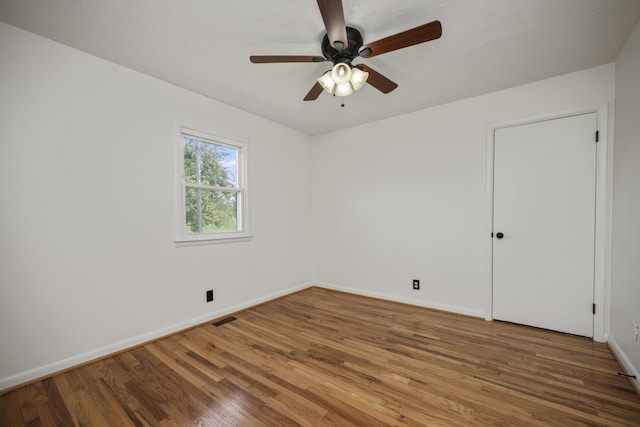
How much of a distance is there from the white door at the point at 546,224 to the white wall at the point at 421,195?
18cm

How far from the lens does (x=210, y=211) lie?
3.19 m

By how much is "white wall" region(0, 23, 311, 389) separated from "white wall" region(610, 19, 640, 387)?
3.68 metres

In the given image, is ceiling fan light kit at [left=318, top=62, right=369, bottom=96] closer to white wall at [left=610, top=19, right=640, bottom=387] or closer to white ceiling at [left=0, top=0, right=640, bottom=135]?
white ceiling at [left=0, top=0, right=640, bottom=135]

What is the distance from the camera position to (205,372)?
2.04m

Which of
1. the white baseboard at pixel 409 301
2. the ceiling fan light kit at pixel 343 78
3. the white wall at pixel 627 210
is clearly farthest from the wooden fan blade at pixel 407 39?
the white baseboard at pixel 409 301

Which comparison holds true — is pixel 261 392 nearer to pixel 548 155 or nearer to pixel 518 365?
pixel 518 365

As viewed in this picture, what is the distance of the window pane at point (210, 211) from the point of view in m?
2.97

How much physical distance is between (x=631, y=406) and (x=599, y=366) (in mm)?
497

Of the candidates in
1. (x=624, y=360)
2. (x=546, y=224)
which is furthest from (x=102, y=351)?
(x=546, y=224)

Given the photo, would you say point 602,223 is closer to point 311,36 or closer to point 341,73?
point 341,73

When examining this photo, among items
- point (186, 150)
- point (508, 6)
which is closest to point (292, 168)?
point (186, 150)

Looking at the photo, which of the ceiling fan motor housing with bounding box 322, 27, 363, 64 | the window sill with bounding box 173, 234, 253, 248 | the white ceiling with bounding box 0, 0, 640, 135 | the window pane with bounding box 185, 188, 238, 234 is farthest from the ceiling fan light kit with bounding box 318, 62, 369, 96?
the window sill with bounding box 173, 234, 253, 248

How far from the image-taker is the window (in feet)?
9.62

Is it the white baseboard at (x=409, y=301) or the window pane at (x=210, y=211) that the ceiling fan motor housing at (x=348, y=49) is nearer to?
the window pane at (x=210, y=211)
